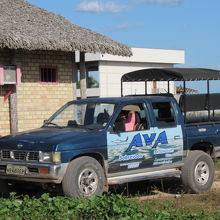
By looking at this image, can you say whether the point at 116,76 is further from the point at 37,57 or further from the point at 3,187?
the point at 3,187

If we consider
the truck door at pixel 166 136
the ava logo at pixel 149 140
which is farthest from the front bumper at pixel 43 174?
the truck door at pixel 166 136

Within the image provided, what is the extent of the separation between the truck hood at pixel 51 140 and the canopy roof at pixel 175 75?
259 cm

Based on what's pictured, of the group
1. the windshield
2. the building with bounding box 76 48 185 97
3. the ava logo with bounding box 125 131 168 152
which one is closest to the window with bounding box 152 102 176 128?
the ava logo with bounding box 125 131 168 152

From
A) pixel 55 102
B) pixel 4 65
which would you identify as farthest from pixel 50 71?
pixel 4 65

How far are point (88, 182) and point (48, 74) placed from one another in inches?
345

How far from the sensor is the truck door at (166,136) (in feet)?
33.7

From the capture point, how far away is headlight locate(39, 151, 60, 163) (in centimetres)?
887

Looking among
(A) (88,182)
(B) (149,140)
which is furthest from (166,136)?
(A) (88,182)

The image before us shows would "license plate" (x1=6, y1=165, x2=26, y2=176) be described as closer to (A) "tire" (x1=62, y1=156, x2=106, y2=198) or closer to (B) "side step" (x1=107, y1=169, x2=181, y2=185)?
(A) "tire" (x1=62, y1=156, x2=106, y2=198)

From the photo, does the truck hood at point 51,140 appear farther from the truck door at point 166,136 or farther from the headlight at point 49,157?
the truck door at point 166,136

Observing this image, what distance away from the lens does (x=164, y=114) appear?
10.6 metres

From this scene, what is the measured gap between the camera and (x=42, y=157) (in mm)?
8984

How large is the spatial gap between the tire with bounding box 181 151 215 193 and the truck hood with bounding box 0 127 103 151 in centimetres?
209

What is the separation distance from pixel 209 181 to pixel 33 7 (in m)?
9.59
